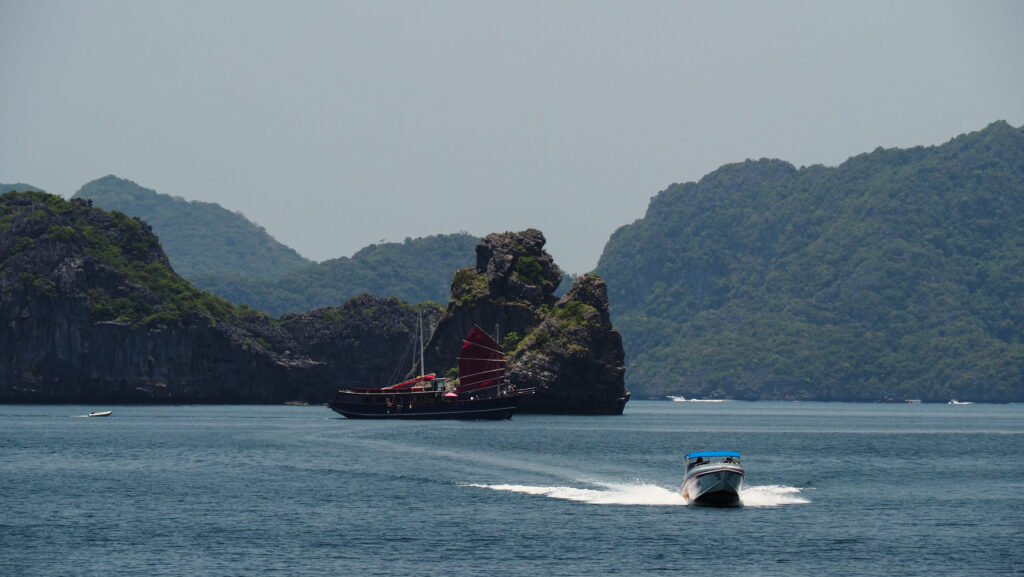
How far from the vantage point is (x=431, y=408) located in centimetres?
15325

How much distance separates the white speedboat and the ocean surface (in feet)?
4.32

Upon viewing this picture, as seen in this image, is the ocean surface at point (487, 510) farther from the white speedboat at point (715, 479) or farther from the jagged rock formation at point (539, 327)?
the jagged rock formation at point (539, 327)

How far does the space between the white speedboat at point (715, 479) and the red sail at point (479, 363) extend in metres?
92.4

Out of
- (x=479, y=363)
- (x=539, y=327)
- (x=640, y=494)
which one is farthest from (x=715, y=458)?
(x=539, y=327)

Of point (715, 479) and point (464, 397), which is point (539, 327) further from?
point (715, 479)

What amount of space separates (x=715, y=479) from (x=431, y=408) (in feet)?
313

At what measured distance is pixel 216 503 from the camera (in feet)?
206

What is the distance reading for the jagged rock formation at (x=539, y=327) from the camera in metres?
169

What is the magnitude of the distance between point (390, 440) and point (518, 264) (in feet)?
279

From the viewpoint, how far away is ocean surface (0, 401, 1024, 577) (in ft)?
152

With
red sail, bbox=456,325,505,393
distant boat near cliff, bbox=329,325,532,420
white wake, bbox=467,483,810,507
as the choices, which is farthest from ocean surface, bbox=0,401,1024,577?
red sail, bbox=456,325,505,393

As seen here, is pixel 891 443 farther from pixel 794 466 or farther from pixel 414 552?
pixel 414 552

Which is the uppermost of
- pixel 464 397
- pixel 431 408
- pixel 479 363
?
pixel 479 363

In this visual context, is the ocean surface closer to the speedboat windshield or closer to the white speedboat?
the white speedboat
